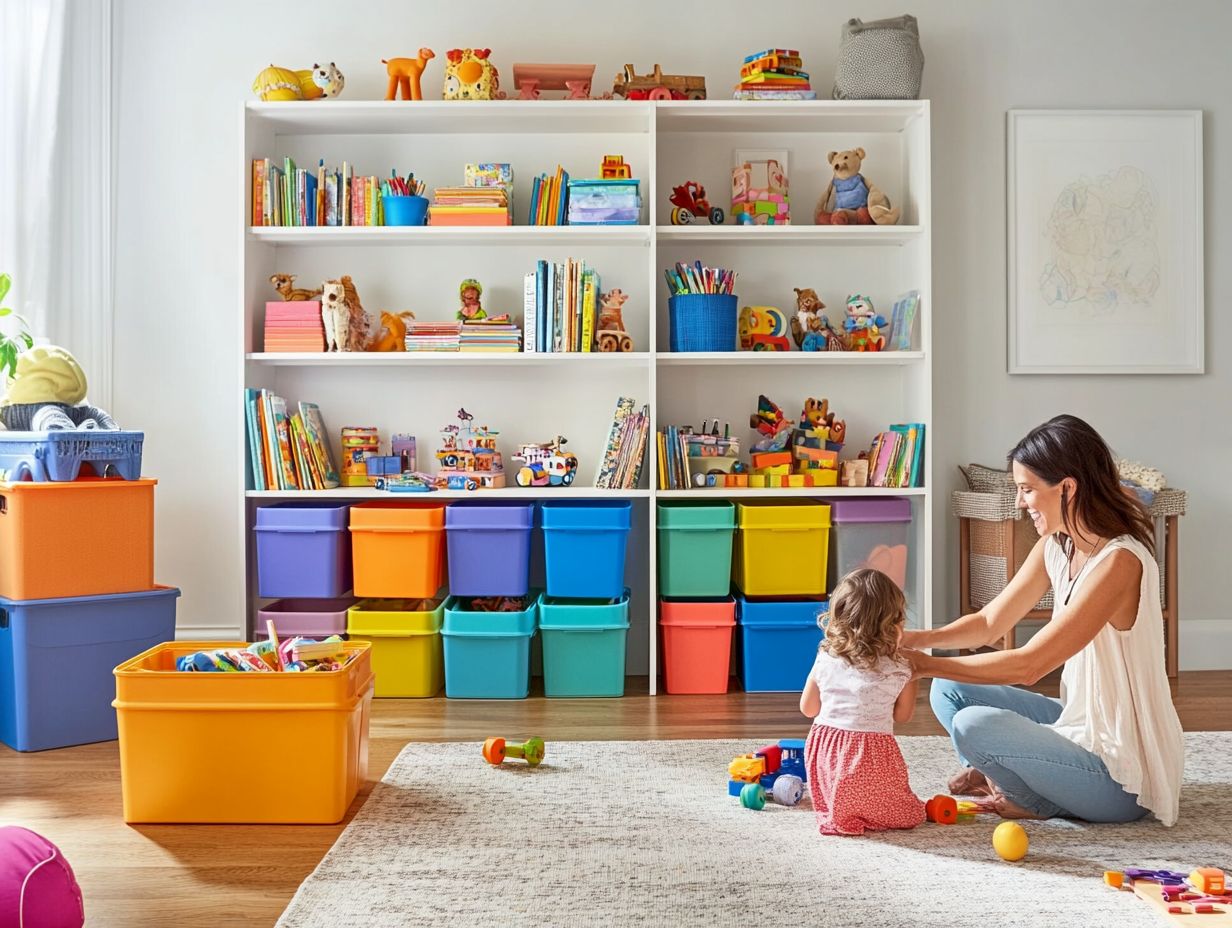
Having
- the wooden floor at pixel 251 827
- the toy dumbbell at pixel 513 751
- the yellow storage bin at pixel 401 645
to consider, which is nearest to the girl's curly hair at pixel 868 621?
the wooden floor at pixel 251 827

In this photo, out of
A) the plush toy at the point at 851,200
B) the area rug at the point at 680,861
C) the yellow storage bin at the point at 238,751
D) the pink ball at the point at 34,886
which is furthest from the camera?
the plush toy at the point at 851,200

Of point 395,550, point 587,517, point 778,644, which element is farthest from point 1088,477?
point 395,550

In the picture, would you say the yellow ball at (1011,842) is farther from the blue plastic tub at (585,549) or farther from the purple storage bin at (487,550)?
the purple storage bin at (487,550)

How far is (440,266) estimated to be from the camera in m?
3.89

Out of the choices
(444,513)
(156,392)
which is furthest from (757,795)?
(156,392)

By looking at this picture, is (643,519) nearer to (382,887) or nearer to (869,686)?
(869,686)

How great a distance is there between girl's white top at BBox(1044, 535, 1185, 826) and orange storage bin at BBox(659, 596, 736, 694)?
1458 mm

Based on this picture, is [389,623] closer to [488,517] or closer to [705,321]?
[488,517]

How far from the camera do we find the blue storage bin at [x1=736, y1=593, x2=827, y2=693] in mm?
3535

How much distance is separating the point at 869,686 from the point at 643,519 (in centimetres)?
183

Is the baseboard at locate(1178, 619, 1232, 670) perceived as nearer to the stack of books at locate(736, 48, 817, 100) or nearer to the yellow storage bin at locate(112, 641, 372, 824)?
the stack of books at locate(736, 48, 817, 100)

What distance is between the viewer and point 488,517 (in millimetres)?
3486

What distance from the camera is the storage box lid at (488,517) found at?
348cm

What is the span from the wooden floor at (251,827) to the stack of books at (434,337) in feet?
3.79
